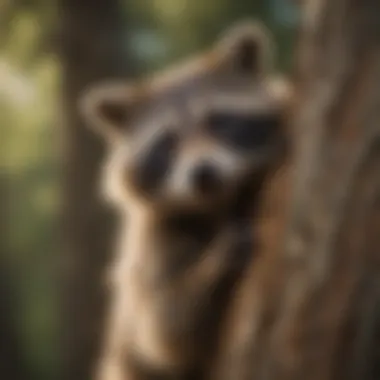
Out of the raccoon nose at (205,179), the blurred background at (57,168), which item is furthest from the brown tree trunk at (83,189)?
the raccoon nose at (205,179)

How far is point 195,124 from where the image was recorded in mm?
1098

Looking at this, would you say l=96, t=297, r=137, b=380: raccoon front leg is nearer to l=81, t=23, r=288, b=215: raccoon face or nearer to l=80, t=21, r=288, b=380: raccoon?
l=80, t=21, r=288, b=380: raccoon

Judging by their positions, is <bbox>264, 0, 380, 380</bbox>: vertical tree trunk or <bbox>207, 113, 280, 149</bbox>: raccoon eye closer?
<bbox>264, 0, 380, 380</bbox>: vertical tree trunk

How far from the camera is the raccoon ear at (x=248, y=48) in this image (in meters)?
1.09

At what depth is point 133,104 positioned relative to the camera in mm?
1120

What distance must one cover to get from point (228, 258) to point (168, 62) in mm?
280

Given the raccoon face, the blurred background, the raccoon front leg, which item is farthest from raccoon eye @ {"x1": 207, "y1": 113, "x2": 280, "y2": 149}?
the raccoon front leg

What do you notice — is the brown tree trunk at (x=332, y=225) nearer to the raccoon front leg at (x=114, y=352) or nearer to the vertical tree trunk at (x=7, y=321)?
the raccoon front leg at (x=114, y=352)

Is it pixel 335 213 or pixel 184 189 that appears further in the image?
pixel 184 189

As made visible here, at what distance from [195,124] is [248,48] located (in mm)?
125

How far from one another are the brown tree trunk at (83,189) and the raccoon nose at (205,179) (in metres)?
0.14

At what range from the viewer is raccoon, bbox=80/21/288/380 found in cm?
108

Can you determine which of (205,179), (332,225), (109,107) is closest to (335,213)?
(332,225)

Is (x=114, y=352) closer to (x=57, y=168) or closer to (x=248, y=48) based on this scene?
(x=57, y=168)
